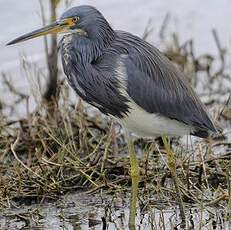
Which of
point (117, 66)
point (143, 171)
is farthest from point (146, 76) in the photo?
point (143, 171)

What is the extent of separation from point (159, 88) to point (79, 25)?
0.63 metres

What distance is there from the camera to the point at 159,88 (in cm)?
577

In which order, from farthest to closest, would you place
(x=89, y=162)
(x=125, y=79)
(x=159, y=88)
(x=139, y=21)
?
(x=139, y=21) < (x=89, y=162) < (x=159, y=88) < (x=125, y=79)

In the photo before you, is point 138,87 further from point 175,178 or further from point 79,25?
point 175,178

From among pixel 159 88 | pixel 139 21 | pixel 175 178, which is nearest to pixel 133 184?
pixel 175 178

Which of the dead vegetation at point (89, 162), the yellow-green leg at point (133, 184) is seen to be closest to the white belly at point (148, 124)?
the yellow-green leg at point (133, 184)

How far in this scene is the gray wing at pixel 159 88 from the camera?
5.64 m

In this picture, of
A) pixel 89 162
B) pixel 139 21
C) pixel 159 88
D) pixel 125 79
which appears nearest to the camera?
pixel 125 79

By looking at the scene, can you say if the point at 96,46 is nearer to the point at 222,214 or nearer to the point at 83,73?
the point at 83,73

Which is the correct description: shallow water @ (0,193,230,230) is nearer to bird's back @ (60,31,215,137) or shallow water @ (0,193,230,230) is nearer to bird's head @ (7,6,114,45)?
bird's back @ (60,31,215,137)

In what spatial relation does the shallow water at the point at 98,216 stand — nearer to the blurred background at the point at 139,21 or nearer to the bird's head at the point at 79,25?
the bird's head at the point at 79,25

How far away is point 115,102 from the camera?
558 centimetres

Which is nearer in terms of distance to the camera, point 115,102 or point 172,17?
point 115,102

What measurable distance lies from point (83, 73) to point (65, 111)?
134cm
